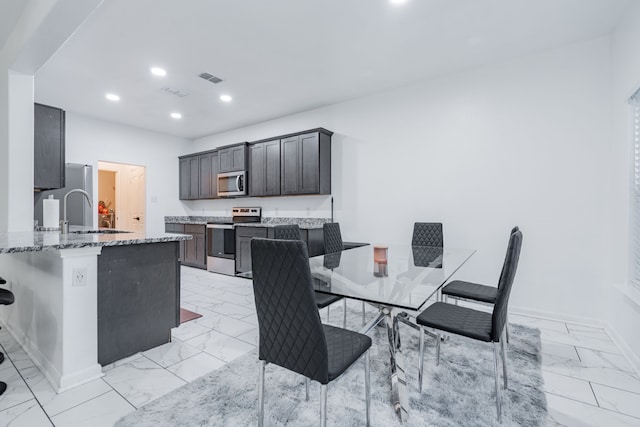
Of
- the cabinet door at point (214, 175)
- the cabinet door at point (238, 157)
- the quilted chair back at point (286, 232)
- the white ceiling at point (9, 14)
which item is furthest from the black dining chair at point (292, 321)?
the cabinet door at point (214, 175)

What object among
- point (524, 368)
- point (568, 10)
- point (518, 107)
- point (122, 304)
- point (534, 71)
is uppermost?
point (568, 10)

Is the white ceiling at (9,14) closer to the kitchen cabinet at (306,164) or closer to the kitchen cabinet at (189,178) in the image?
the kitchen cabinet at (306,164)

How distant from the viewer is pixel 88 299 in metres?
1.94

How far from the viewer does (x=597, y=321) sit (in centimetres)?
289

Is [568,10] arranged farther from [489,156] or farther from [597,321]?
[597,321]

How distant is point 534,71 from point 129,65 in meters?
4.43

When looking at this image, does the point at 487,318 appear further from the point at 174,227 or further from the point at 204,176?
the point at 174,227

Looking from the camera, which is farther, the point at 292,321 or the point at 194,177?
the point at 194,177

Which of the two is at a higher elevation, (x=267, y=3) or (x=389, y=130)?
(x=267, y=3)

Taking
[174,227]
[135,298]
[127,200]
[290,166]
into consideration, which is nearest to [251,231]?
[290,166]

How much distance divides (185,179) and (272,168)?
8.41 feet

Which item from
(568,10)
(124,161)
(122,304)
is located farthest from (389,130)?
(124,161)

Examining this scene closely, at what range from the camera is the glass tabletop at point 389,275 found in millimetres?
1501

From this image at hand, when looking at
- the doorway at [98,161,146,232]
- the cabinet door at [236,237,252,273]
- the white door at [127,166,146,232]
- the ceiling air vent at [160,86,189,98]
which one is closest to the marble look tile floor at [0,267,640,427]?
the cabinet door at [236,237,252,273]
